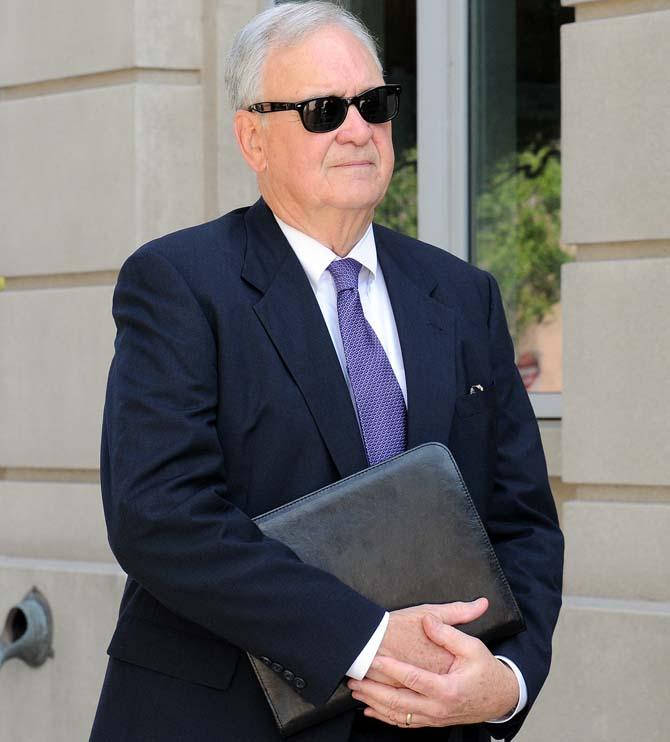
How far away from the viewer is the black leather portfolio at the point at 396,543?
216cm

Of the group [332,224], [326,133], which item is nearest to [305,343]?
[332,224]

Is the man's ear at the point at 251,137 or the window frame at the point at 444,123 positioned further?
the window frame at the point at 444,123

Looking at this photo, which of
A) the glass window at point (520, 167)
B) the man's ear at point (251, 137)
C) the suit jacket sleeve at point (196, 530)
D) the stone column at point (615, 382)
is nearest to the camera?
the suit jacket sleeve at point (196, 530)

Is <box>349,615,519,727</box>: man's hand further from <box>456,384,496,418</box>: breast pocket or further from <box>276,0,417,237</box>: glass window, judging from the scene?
<box>276,0,417,237</box>: glass window

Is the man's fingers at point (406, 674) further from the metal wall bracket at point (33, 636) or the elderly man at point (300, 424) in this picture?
the metal wall bracket at point (33, 636)

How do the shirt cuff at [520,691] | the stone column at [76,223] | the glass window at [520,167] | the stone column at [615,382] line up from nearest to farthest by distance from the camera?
the shirt cuff at [520,691]
the stone column at [615,382]
the glass window at [520,167]
the stone column at [76,223]

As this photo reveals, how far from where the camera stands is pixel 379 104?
245 centimetres

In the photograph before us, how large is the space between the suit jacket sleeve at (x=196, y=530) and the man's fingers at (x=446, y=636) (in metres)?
0.08

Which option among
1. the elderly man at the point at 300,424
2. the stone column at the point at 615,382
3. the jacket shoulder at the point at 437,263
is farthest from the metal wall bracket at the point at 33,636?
the jacket shoulder at the point at 437,263

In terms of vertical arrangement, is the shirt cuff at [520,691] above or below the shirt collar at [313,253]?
below

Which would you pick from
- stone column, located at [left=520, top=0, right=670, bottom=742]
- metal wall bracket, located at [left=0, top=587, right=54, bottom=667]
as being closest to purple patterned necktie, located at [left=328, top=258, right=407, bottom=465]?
stone column, located at [left=520, top=0, right=670, bottom=742]

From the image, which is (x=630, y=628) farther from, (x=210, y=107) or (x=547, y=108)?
(x=210, y=107)

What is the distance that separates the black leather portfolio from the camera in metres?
2.16

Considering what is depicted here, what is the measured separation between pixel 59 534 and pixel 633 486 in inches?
85.5
